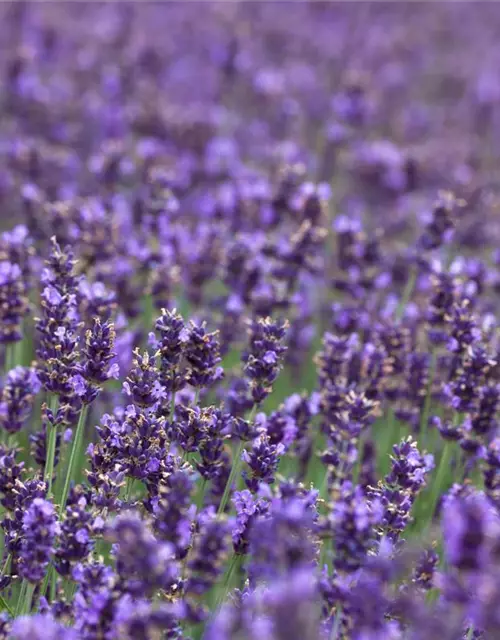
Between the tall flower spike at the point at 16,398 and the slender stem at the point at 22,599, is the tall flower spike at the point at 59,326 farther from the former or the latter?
the slender stem at the point at 22,599

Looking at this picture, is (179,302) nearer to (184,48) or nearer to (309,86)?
(309,86)

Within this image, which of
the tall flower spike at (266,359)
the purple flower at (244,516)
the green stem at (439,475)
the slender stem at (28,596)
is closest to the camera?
the slender stem at (28,596)

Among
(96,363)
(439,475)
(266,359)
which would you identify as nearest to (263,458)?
(266,359)

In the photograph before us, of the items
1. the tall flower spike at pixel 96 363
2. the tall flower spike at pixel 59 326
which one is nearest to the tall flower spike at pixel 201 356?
the tall flower spike at pixel 96 363

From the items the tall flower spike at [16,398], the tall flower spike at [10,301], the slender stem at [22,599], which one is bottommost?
the slender stem at [22,599]

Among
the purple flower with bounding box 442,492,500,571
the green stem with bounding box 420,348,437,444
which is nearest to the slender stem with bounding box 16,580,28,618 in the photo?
the purple flower with bounding box 442,492,500,571

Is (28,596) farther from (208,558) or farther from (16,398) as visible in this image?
(16,398)

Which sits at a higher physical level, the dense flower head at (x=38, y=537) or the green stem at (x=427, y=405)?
the green stem at (x=427, y=405)

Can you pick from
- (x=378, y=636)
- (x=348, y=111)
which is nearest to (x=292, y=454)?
(x=378, y=636)
